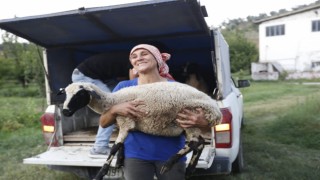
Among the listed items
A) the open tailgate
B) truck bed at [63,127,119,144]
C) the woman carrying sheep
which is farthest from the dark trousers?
truck bed at [63,127,119,144]

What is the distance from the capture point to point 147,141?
2.56 metres

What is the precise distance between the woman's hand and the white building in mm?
28364

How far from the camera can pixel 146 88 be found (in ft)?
8.39

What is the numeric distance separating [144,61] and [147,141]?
22.1 inches

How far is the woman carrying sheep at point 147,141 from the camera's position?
2490 millimetres

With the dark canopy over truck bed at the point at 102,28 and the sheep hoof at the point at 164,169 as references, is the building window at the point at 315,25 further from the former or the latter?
the sheep hoof at the point at 164,169

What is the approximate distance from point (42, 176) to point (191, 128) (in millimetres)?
3494

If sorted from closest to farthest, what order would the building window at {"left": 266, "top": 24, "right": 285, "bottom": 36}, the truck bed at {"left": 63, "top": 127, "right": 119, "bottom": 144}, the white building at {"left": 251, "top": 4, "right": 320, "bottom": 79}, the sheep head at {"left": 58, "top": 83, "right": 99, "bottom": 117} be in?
the sheep head at {"left": 58, "top": 83, "right": 99, "bottom": 117}, the truck bed at {"left": 63, "top": 127, "right": 119, "bottom": 144}, the white building at {"left": 251, "top": 4, "right": 320, "bottom": 79}, the building window at {"left": 266, "top": 24, "right": 285, "bottom": 36}

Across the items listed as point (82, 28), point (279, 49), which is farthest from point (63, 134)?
point (279, 49)

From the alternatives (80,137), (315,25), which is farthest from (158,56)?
(315,25)

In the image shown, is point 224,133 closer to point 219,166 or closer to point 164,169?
point 219,166

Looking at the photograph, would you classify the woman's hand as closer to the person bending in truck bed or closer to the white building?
the person bending in truck bed

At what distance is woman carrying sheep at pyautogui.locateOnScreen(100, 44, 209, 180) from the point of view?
8.17ft

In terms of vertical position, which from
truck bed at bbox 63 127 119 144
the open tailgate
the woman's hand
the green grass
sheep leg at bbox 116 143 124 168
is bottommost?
the green grass
